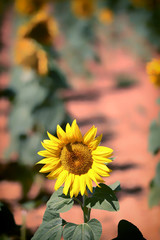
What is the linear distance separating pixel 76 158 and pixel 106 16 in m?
5.65

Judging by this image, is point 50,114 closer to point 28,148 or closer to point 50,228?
point 28,148

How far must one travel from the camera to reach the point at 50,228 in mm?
676

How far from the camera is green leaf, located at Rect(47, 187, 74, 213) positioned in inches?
24.6

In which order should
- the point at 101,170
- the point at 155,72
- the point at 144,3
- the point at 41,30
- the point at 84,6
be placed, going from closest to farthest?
1. the point at 101,170
2. the point at 155,72
3. the point at 41,30
4. the point at 84,6
5. the point at 144,3

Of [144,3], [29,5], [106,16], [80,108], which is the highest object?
[106,16]

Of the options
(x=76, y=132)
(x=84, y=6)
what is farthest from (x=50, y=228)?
(x=84, y=6)

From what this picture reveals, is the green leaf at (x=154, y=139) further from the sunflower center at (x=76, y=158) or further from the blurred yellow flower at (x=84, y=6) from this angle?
the blurred yellow flower at (x=84, y=6)

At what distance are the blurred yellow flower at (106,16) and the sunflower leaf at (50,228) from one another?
18.1 ft

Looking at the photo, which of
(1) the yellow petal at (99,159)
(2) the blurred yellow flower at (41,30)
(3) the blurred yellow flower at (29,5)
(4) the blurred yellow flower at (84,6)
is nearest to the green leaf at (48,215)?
(1) the yellow petal at (99,159)

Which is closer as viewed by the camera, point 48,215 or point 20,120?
point 48,215

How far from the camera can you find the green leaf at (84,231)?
0.62 meters

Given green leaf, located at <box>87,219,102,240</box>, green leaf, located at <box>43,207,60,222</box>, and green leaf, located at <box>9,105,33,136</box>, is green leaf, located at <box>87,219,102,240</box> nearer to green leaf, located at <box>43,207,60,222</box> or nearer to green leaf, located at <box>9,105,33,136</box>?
green leaf, located at <box>43,207,60,222</box>

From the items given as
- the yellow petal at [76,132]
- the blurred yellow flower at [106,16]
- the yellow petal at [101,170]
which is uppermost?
the blurred yellow flower at [106,16]

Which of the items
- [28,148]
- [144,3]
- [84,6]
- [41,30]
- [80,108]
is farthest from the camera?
[144,3]
